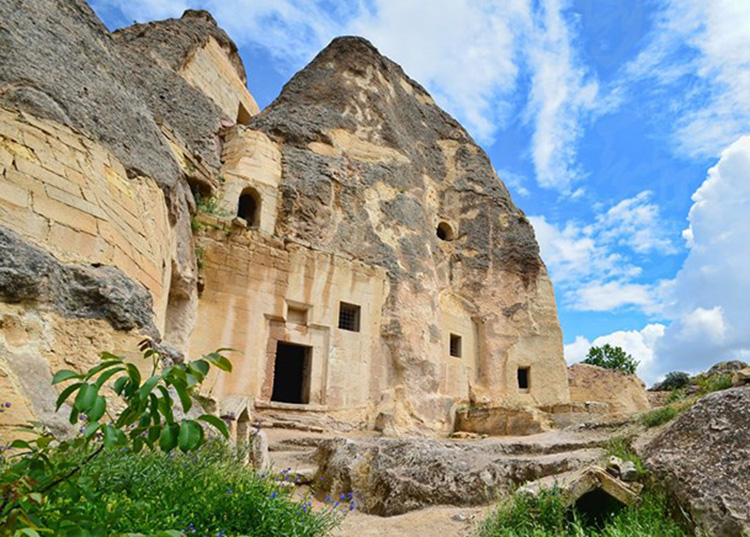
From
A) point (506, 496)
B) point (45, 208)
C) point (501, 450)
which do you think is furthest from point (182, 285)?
point (506, 496)

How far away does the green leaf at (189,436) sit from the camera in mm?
1593

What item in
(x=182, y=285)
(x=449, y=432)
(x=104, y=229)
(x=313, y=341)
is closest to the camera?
(x=104, y=229)

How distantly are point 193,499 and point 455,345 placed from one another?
15383mm

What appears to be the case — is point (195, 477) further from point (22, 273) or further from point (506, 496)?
point (506, 496)

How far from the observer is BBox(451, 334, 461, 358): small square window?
1856 cm

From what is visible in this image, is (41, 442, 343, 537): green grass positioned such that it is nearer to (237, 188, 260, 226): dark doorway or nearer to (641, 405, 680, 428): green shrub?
(641, 405, 680, 428): green shrub

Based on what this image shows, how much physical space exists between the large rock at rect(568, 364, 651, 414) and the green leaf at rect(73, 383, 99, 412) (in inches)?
921

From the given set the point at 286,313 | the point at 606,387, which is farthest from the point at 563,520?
the point at 606,387

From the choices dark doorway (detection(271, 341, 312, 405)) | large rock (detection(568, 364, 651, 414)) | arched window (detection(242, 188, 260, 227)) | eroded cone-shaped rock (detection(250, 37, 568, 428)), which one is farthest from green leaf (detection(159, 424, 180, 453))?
large rock (detection(568, 364, 651, 414))

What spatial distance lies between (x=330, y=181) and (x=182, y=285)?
266 inches

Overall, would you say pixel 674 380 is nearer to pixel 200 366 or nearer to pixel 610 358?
pixel 610 358

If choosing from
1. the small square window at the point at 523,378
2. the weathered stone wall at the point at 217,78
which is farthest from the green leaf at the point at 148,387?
the small square window at the point at 523,378

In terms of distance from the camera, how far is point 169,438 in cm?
161

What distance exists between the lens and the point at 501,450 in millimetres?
8336
